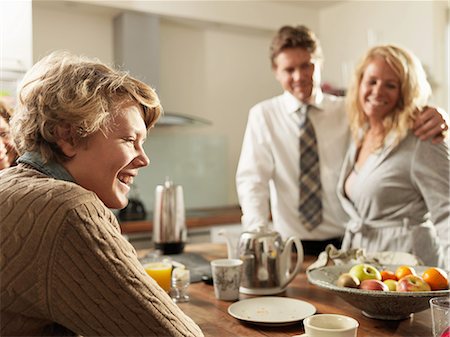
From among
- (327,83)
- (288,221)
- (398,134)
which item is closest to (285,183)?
(288,221)

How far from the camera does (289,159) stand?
7.93ft

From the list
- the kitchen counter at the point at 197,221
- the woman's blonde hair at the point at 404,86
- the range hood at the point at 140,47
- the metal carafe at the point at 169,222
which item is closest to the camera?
the woman's blonde hair at the point at 404,86

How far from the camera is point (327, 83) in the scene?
4.73m

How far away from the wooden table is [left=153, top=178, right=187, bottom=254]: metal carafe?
1.76ft

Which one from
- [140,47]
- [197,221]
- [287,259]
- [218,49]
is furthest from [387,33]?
[287,259]

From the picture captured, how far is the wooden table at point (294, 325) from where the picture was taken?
1.20 m

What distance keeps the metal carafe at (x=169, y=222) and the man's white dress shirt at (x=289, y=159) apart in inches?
11.9

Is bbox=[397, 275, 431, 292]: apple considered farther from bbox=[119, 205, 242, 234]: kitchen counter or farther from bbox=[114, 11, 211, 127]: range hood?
bbox=[114, 11, 211, 127]: range hood

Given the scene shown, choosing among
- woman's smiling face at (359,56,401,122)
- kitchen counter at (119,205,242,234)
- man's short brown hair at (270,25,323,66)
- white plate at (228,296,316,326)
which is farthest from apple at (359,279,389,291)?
kitchen counter at (119,205,242,234)

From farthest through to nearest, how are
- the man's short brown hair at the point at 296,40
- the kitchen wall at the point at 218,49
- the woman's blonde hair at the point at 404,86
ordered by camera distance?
the kitchen wall at the point at 218,49
the man's short brown hair at the point at 296,40
the woman's blonde hair at the point at 404,86

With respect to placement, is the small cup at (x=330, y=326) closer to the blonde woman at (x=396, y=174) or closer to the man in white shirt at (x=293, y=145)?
the blonde woman at (x=396, y=174)

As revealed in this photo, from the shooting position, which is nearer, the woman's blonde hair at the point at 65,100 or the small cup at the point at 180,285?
the woman's blonde hair at the point at 65,100

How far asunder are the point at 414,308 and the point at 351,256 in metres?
0.42

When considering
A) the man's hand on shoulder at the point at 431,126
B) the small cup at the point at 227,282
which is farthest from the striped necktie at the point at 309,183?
the small cup at the point at 227,282
